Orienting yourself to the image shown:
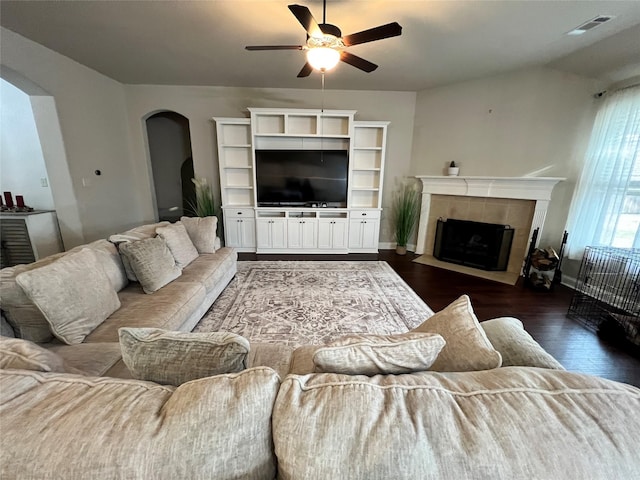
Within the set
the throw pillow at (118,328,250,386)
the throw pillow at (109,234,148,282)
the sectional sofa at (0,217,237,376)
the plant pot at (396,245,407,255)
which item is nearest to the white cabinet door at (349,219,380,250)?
the plant pot at (396,245,407,255)

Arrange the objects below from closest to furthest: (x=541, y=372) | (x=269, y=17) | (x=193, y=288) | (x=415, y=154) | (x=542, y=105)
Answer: (x=541, y=372), (x=193, y=288), (x=269, y=17), (x=542, y=105), (x=415, y=154)

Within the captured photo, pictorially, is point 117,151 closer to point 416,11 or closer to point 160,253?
point 160,253

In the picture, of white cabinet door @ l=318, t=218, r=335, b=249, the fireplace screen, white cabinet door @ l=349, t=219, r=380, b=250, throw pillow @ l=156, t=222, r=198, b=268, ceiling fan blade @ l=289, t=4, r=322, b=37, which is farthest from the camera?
white cabinet door @ l=349, t=219, r=380, b=250

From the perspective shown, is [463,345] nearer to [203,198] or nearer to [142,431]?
[142,431]

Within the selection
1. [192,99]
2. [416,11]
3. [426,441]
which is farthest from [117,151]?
[426,441]

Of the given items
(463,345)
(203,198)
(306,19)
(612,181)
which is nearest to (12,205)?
(203,198)

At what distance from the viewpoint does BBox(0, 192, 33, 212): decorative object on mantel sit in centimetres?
320

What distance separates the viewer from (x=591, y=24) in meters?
2.43

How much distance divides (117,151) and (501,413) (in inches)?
219

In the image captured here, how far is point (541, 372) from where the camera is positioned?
28.9 inches

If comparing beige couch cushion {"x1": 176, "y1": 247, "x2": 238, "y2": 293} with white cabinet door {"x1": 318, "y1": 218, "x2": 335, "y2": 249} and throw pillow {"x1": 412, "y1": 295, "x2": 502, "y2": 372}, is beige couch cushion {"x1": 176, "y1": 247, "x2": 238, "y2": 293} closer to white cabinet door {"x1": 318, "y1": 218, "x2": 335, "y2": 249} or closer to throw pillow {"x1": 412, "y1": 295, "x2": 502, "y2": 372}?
A: white cabinet door {"x1": 318, "y1": 218, "x2": 335, "y2": 249}

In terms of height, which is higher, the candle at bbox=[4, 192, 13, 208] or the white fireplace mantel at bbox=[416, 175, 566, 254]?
the white fireplace mantel at bbox=[416, 175, 566, 254]

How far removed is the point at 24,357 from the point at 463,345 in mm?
1418

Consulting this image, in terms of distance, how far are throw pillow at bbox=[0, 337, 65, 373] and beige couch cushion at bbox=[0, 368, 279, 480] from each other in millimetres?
160
